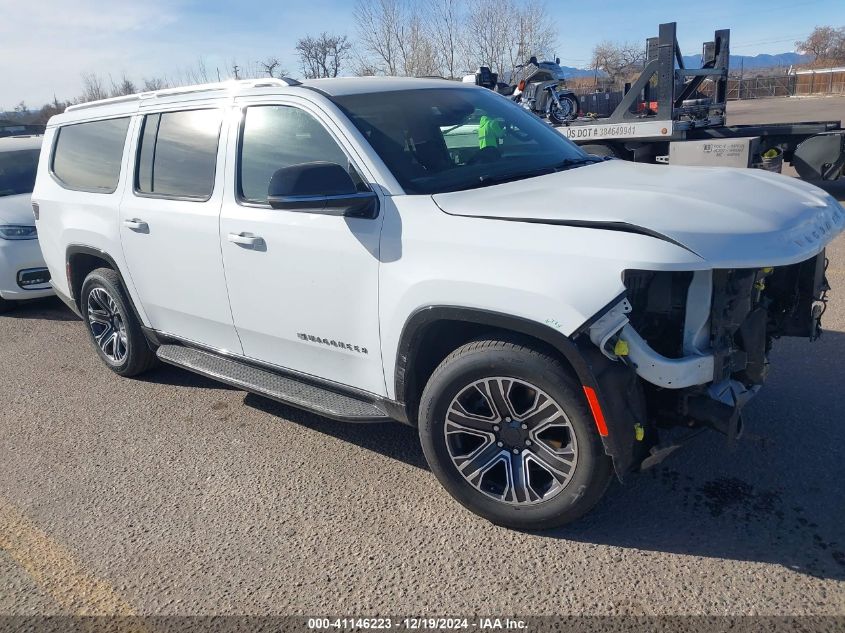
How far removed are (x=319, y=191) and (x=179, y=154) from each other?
164 cm

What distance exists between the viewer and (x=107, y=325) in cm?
547

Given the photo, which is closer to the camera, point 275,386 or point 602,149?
point 275,386

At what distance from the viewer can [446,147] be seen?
3.75 meters

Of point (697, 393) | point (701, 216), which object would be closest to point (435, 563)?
point (697, 393)

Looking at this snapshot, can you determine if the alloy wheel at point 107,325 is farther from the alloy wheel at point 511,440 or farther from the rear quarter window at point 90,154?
the alloy wheel at point 511,440

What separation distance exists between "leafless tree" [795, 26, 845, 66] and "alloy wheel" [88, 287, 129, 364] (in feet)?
334

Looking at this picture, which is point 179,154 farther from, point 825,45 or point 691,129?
point 825,45

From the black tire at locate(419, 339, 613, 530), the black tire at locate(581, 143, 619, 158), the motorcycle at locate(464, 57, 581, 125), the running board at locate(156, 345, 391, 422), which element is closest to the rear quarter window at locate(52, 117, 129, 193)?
the running board at locate(156, 345, 391, 422)

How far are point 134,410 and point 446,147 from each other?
112 inches

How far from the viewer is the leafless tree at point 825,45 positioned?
89250 millimetres

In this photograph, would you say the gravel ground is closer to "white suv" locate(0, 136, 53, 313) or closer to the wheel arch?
the wheel arch

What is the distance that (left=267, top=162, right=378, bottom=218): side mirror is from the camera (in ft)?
10.4

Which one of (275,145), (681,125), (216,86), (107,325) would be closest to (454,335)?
(275,145)

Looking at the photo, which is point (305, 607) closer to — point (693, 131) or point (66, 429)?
point (66, 429)
